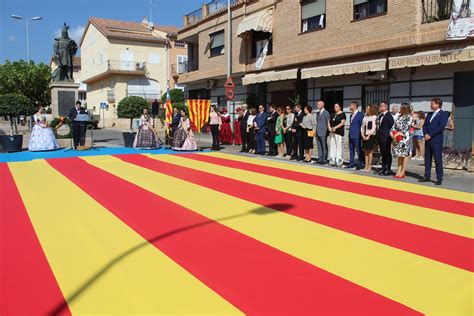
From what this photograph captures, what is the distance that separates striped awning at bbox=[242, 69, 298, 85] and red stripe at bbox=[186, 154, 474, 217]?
27.5 ft

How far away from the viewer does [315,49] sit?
19297 millimetres

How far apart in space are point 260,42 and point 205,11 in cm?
805

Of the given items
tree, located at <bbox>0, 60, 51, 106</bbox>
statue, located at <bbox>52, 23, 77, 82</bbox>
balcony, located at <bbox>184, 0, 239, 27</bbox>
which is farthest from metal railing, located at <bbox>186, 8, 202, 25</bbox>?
tree, located at <bbox>0, 60, 51, 106</bbox>

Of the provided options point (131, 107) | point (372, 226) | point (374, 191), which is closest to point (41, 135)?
point (374, 191)

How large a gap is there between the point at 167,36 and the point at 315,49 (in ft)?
129

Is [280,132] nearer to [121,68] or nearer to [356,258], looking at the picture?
[356,258]

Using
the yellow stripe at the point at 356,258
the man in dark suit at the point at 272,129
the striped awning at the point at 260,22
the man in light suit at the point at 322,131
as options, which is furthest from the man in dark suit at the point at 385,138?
the striped awning at the point at 260,22

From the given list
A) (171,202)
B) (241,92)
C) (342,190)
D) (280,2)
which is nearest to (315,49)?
(280,2)

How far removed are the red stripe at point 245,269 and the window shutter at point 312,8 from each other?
14.7 m

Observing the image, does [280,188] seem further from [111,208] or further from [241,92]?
[241,92]

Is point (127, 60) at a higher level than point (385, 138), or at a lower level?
higher

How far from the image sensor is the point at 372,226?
6.29 metres

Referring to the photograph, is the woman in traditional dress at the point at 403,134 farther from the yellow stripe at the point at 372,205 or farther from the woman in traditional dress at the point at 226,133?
the woman in traditional dress at the point at 226,133

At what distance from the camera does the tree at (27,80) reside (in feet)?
193
